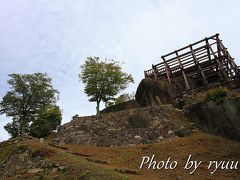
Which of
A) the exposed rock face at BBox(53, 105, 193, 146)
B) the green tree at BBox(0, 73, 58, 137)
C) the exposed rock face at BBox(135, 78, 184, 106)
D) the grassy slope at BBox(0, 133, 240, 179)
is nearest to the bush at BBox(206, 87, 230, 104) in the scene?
the exposed rock face at BBox(53, 105, 193, 146)

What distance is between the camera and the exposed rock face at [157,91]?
3423 centimetres

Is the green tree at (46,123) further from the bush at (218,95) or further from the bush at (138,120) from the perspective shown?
the bush at (218,95)

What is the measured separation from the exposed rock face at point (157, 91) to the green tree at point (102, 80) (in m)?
7.80

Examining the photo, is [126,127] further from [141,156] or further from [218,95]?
[218,95]

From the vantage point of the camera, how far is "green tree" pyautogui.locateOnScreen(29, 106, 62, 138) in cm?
4344

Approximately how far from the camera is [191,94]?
3073 cm

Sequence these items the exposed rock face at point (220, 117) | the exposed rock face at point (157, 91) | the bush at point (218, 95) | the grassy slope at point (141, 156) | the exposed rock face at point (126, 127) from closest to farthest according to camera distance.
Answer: the grassy slope at point (141, 156)
the exposed rock face at point (220, 117)
the bush at point (218, 95)
the exposed rock face at point (126, 127)
the exposed rock face at point (157, 91)

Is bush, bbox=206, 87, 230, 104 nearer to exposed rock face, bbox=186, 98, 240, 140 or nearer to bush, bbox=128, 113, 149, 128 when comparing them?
exposed rock face, bbox=186, 98, 240, 140

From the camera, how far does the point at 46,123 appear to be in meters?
44.5

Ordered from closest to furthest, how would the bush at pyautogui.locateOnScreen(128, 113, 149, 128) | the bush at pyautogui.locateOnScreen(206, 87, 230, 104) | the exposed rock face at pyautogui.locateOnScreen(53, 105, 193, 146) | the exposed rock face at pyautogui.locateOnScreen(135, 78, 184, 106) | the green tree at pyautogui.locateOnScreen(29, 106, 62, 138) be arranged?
the bush at pyautogui.locateOnScreen(206, 87, 230, 104) → the exposed rock face at pyautogui.locateOnScreen(53, 105, 193, 146) → the bush at pyautogui.locateOnScreen(128, 113, 149, 128) → the exposed rock face at pyautogui.locateOnScreen(135, 78, 184, 106) → the green tree at pyautogui.locateOnScreen(29, 106, 62, 138)

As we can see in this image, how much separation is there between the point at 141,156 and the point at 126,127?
21.5 ft

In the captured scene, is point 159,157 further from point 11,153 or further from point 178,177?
point 11,153

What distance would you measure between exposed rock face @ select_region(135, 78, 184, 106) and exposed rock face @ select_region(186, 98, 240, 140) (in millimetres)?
7624

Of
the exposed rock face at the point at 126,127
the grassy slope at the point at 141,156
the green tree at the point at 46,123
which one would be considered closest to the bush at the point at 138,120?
the exposed rock face at the point at 126,127
